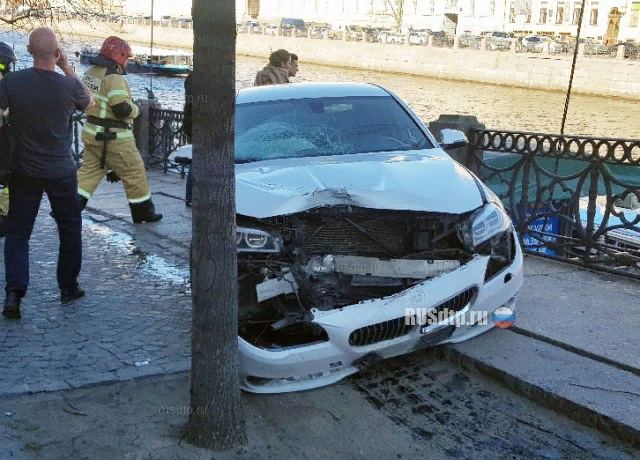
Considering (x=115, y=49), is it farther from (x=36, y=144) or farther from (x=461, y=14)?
(x=461, y=14)

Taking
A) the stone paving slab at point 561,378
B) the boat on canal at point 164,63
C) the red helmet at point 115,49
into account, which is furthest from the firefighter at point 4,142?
the boat on canal at point 164,63

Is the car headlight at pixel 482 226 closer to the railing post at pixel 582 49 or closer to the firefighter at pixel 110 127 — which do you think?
the firefighter at pixel 110 127

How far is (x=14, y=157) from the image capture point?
523 cm

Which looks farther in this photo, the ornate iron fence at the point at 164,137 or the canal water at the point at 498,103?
the canal water at the point at 498,103

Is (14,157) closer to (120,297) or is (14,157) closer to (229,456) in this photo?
(120,297)

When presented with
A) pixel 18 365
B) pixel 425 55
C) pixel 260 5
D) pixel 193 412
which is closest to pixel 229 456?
pixel 193 412

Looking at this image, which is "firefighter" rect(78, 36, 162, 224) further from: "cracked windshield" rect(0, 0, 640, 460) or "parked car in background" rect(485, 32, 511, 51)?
"parked car in background" rect(485, 32, 511, 51)

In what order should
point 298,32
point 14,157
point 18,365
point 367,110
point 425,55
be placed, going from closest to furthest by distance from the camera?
point 18,365 → point 14,157 → point 367,110 → point 425,55 → point 298,32

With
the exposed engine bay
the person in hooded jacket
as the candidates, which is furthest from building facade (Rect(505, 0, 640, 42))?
the exposed engine bay

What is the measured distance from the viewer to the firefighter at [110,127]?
7574mm

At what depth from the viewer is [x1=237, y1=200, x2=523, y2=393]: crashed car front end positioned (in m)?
4.15

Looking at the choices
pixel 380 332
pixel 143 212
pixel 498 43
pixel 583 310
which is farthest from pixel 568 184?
pixel 498 43

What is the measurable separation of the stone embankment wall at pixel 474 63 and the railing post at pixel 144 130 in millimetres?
20288

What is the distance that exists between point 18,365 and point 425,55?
160ft
